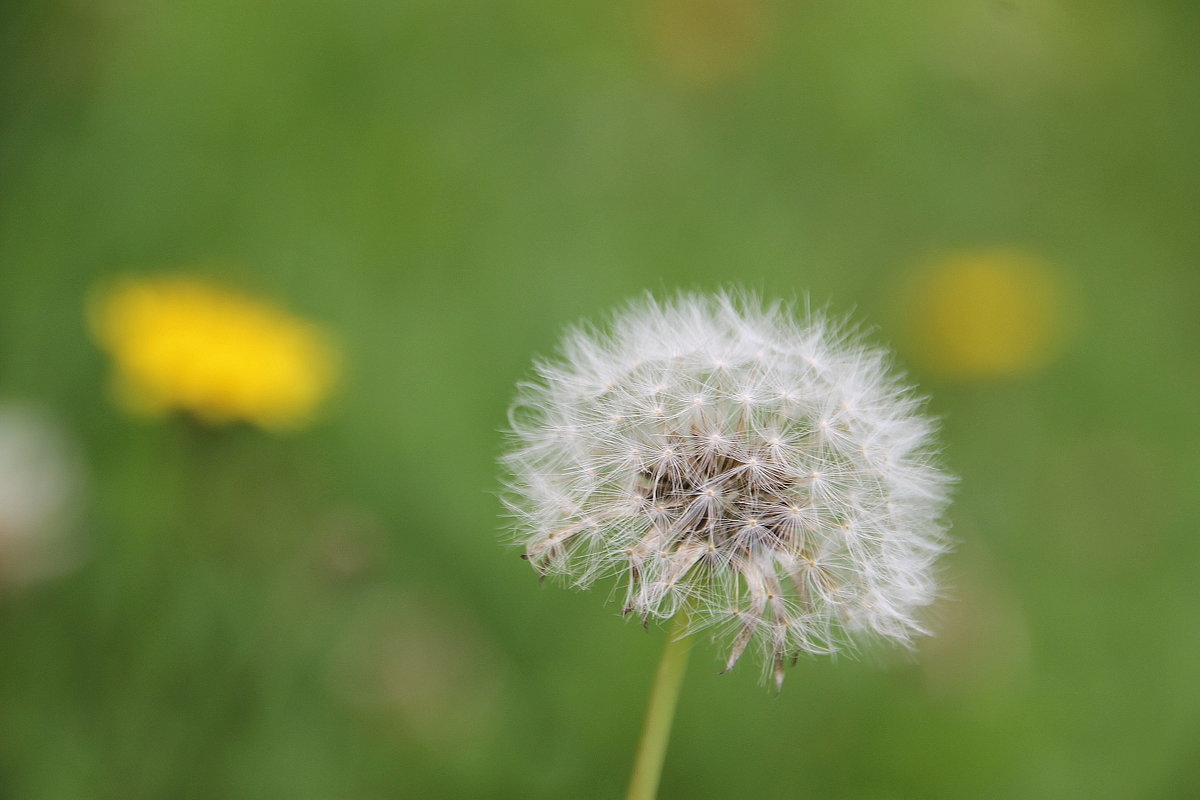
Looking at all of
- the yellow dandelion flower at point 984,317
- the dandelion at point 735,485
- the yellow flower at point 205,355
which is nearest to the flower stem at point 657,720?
the dandelion at point 735,485

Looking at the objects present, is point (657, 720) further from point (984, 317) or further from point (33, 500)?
point (984, 317)

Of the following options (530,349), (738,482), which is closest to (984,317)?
(530,349)

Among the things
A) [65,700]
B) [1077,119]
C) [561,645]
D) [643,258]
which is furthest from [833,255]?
[65,700]

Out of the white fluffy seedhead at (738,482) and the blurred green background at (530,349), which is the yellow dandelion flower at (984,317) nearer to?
the blurred green background at (530,349)

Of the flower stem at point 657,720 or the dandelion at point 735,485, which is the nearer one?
the flower stem at point 657,720

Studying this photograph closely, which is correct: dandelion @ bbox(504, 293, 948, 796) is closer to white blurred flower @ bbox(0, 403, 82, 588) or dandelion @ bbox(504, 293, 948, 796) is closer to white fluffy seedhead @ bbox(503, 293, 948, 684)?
white fluffy seedhead @ bbox(503, 293, 948, 684)

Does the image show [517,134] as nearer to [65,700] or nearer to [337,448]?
[337,448]

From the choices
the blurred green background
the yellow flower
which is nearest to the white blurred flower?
the blurred green background
